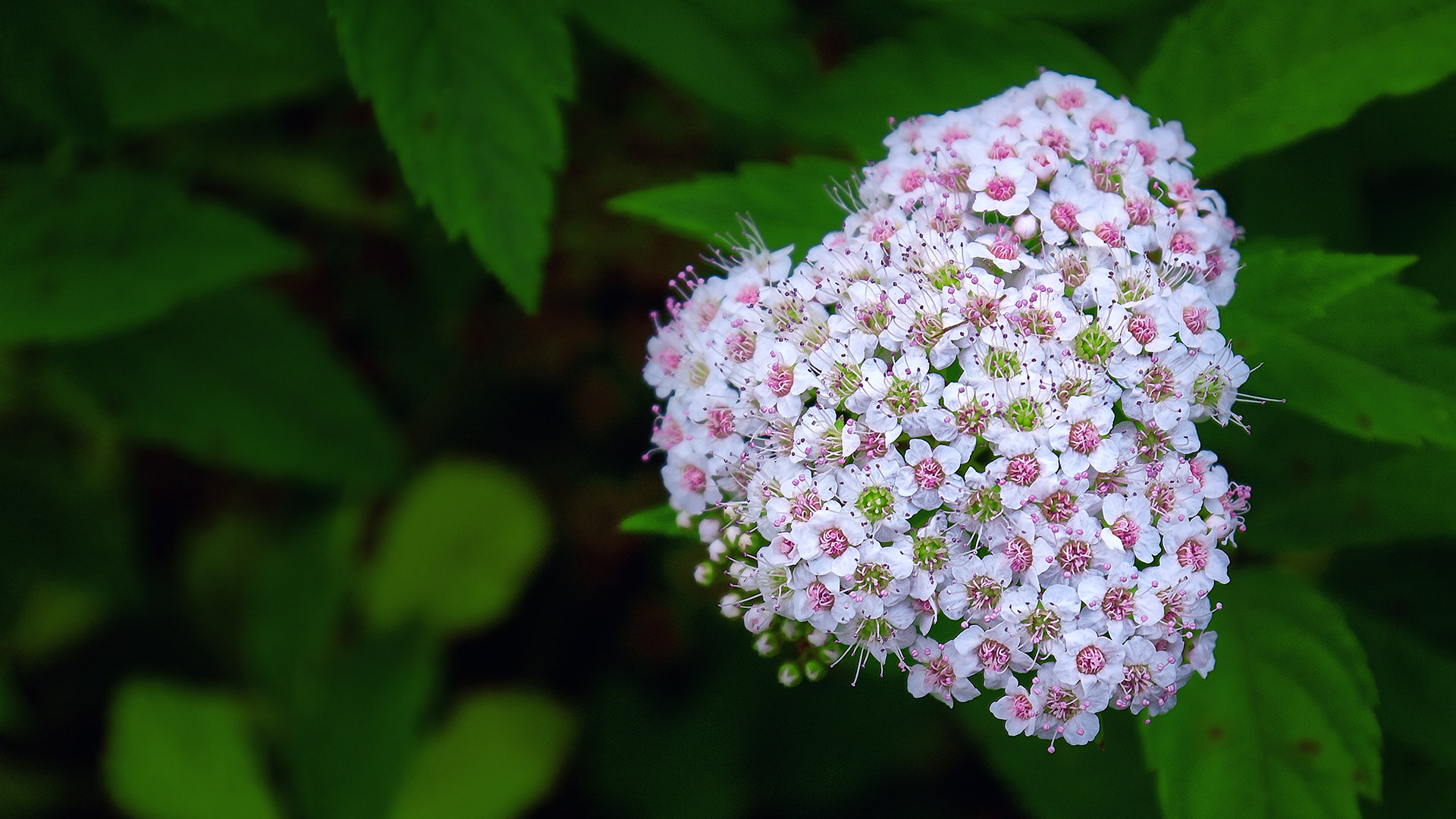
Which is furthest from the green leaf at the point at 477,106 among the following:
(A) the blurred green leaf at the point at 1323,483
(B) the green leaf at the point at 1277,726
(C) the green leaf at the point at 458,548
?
(C) the green leaf at the point at 458,548

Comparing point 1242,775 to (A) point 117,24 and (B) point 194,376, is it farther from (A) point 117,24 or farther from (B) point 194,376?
(A) point 117,24

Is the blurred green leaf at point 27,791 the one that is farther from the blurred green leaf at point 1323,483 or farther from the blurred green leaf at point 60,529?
the blurred green leaf at point 1323,483

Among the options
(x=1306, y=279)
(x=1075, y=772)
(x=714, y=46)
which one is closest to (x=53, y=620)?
(x=714, y=46)

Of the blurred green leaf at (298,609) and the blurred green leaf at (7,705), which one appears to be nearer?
the blurred green leaf at (7,705)

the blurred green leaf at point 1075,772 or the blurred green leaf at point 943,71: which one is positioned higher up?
the blurred green leaf at point 943,71

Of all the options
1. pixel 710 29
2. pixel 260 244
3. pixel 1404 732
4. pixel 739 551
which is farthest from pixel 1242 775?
pixel 260 244

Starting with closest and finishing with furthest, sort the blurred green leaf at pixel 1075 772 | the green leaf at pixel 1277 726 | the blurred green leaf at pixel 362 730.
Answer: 1. the green leaf at pixel 1277 726
2. the blurred green leaf at pixel 1075 772
3. the blurred green leaf at pixel 362 730

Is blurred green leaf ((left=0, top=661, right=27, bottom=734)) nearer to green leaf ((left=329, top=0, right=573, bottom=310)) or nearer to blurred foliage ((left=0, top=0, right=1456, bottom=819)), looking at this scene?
blurred foliage ((left=0, top=0, right=1456, bottom=819))

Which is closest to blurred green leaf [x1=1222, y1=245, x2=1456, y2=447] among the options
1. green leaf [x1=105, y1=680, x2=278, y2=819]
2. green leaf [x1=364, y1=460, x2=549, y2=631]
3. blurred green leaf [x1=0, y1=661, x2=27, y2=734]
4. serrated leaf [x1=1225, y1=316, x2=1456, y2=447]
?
serrated leaf [x1=1225, y1=316, x2=1456, y2=447]
